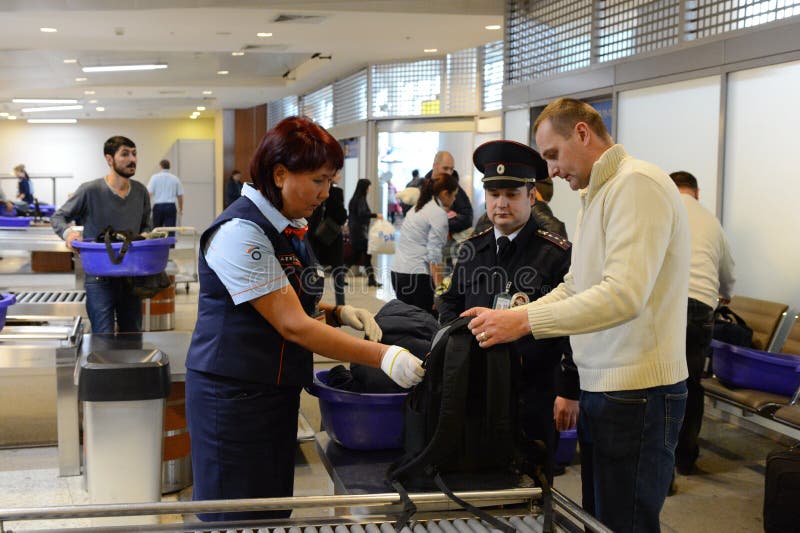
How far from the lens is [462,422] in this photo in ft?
5.87

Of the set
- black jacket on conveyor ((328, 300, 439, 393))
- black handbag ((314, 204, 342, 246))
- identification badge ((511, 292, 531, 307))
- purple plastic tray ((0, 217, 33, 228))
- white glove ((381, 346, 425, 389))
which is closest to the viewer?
white glove ((381, 346, 425, 389))

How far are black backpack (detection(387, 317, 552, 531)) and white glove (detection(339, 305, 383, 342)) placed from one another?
1.77 ft

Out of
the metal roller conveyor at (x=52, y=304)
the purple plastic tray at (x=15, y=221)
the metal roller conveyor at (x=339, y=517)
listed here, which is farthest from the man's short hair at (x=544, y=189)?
the purple plastic tray at (x=15, y=221)

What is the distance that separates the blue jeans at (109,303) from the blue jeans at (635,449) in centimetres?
340

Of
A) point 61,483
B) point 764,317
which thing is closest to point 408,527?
point 61,483

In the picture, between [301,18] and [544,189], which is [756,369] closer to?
[544,189]

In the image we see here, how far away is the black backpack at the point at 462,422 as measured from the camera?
5.83ft

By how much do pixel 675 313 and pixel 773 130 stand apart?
3462 millimetres

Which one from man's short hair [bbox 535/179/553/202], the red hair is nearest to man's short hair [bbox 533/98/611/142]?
the red hair

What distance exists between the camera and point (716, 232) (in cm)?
448

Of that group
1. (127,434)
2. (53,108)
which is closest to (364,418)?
(127,434)

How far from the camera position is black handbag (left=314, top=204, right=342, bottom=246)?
6805 mm

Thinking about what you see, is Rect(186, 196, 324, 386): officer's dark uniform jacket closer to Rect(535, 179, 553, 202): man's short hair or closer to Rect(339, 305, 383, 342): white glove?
Rect(339, 305, 383, 342): white glove

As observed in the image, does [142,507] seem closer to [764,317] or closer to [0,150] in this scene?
[764,317]
